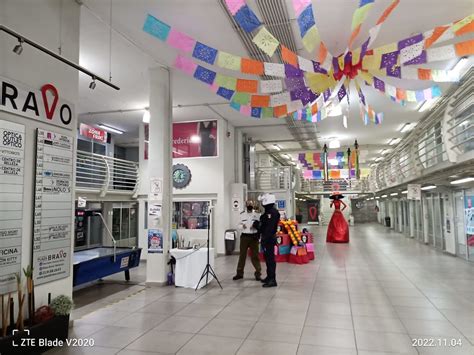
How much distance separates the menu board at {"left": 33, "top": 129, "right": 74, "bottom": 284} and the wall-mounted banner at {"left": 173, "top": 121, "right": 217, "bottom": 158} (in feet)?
20.1

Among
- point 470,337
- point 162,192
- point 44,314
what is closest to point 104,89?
point 162,192

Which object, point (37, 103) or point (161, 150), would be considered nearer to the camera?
point (37, 103)

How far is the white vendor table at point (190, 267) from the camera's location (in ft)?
20.4

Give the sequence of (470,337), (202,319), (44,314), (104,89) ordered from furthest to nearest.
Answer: (104,89) → (202,319) → (470,337) → (44,314)

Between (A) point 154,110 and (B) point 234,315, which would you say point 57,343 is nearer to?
(B) point 234,315

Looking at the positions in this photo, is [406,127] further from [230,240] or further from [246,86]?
[246,86]

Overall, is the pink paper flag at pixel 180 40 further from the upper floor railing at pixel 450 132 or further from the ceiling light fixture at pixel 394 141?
the ceiling light fixture at pixel 394 141

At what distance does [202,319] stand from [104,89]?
5.71 m

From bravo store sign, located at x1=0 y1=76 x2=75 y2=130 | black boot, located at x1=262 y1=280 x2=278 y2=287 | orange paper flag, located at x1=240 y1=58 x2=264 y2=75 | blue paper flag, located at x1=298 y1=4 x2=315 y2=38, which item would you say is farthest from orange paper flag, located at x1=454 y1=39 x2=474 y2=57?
bravo store sign, located at x1=0 y1=76 x2=75 y2=130

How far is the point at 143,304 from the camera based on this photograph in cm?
525

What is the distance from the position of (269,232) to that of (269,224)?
16 centimetres

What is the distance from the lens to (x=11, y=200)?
3402mm

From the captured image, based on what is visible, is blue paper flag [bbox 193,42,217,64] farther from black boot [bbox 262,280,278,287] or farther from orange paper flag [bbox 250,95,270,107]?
black boot [bbox 262,280,278,287]

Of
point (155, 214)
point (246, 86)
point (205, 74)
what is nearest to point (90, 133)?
point (155, 214)
